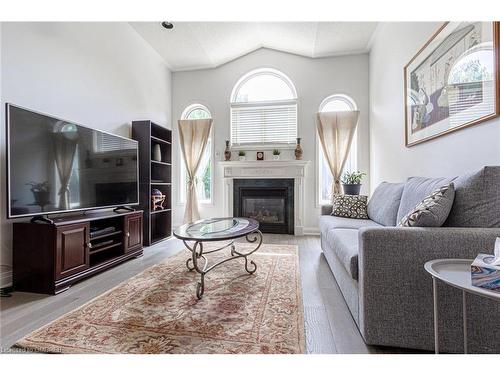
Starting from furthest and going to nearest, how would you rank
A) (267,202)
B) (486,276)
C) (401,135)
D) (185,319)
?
(267,202), (401,135), (185,319), (486,276)

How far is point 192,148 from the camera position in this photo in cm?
478

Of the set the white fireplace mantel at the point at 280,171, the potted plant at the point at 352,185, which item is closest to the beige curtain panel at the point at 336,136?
the potted plant at the point at 352,185

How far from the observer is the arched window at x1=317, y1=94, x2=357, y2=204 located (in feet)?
14.7

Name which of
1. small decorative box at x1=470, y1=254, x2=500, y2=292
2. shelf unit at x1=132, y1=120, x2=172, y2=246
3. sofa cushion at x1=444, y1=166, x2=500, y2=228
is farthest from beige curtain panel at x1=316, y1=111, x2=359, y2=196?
small decorative box at x1=470, y1=254, x2=500, y2=292

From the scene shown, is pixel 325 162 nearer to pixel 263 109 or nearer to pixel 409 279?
pixel 263 109

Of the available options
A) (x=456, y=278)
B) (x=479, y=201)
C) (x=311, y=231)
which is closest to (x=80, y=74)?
(x=456, y=278)

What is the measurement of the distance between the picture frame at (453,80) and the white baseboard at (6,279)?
389 centimetres

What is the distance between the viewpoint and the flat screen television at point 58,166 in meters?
1.88

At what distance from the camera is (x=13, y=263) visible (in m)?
2.04

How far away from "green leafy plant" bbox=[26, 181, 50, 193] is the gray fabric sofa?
251 cm

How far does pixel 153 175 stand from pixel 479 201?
4071 millimetres
